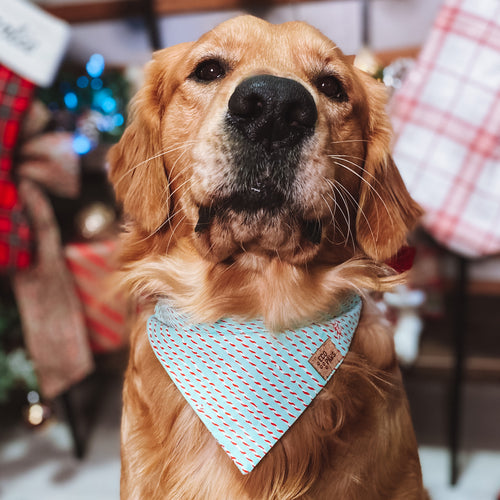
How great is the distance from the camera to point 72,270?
1703 millimetres

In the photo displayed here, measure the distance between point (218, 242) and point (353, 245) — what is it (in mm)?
260

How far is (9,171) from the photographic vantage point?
155cm

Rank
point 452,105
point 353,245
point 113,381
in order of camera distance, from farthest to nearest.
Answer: point 113,381 < point 452,105 < point 353,245

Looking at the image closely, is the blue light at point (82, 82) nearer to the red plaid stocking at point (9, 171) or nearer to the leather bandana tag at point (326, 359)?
the red plaid stocking at point (9, 171)

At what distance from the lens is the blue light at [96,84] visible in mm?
1785

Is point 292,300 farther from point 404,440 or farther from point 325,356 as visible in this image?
point 404,440

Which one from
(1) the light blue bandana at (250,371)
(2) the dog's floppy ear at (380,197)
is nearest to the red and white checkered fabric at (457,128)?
(2) the dog's floppy ear at (380,197)

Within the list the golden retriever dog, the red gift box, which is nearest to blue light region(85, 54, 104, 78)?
the red gift box

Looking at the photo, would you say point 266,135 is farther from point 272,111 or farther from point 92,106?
point 92,106

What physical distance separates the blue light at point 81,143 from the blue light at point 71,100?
14 cm

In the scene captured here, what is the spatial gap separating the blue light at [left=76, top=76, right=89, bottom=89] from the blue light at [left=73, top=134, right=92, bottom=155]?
0.20 metres

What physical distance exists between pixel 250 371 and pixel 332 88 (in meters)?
0.50

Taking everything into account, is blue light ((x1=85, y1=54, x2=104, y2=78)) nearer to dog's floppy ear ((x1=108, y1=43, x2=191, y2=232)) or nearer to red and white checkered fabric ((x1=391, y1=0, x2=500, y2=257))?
dog's floppy ear ((x1=108, y1=43, x2=191, y2=232))

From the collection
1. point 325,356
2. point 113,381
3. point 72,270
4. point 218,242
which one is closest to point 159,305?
point 218,242
